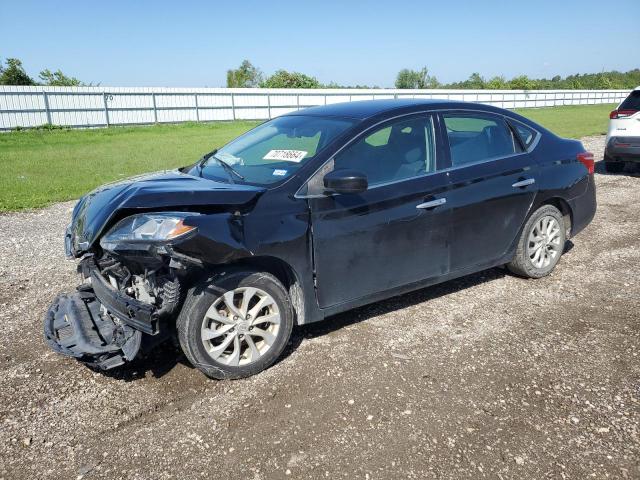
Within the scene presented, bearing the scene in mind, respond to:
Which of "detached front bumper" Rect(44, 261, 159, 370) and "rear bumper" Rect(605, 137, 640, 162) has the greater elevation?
"rear bumper" Rect(605, 137, 640, 162)

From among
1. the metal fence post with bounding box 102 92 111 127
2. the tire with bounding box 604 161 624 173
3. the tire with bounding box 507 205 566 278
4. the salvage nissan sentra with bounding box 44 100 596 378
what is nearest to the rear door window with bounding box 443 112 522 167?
the salvage nissan sentra with bounding box 44 100 596 378

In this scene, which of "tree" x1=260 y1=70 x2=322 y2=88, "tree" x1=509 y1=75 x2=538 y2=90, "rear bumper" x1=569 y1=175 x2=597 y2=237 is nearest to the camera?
"rear bumper" x1=569 y1=175 x2=597 y2=237

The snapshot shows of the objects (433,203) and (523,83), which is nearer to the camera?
(433,203)

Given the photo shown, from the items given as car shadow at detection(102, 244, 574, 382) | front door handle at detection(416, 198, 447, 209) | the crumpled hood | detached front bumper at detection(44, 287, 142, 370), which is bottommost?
car shadow at detection(102, 244, 574, 382)

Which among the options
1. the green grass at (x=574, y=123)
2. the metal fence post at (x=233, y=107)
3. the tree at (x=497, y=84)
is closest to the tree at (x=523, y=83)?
the tree at (x=497, y=84)

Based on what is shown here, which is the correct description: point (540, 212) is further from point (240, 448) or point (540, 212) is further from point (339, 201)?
point (240, 448)

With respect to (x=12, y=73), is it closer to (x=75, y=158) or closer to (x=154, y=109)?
(x=154, y=109)

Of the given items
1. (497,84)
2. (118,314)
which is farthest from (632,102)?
(497,84)

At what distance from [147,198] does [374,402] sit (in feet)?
6.17

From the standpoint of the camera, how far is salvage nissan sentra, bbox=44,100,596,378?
3230 mm

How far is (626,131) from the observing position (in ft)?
33.7

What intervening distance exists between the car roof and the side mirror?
72 cm

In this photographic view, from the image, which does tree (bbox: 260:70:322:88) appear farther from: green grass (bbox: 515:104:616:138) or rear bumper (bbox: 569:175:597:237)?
rear bumper (bbox: 569:175:597:237)

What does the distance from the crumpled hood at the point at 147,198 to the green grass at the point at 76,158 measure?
626 cm
